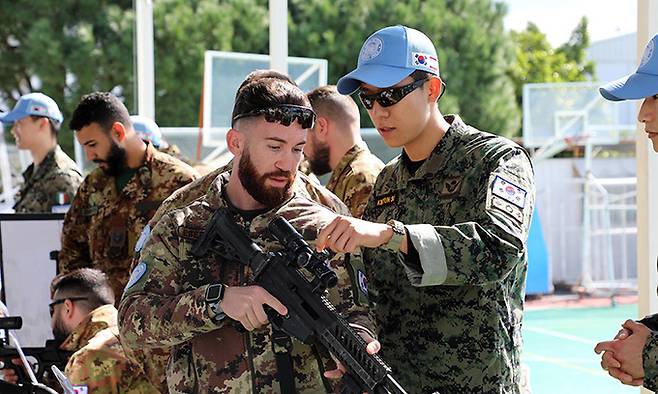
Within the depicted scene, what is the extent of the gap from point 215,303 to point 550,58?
35268 mm

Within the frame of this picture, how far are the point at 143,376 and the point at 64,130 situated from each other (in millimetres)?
21093

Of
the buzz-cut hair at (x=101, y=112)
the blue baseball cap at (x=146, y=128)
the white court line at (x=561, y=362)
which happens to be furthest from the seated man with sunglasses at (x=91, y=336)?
the white court line at (x=561, y=362)

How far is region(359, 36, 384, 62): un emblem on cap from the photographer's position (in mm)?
3156

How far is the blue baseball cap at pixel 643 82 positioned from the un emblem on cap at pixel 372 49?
2.16ft

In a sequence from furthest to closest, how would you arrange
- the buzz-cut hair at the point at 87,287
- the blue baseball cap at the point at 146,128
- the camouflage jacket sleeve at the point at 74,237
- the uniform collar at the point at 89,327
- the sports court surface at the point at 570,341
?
the sports court surface at the point at 570,341 < the blue baseball cap at the point at 146,128 < the camouflage jacket sleeve at the point at 74,237 < the buzz-cut hair at the point at 87,287 < the uniform collar at the point at 89,327

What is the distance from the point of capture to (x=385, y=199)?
335 cm

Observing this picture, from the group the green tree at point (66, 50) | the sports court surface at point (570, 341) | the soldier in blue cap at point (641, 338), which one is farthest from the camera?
the green tree at point (66, 50)

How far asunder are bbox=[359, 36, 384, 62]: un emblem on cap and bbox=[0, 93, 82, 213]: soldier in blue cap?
4.36 m

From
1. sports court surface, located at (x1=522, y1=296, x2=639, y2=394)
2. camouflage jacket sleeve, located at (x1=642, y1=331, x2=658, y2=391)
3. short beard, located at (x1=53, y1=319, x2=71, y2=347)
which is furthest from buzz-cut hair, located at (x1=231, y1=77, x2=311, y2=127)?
sports court surface, located at (x1=522, y1=296, x2=639, y2=394)

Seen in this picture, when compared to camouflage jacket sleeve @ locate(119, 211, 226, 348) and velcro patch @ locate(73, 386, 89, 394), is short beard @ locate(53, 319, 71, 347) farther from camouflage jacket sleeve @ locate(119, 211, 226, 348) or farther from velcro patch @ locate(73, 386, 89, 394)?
camouflage jacket sleeve @ locate(119, 211, 226, 348)

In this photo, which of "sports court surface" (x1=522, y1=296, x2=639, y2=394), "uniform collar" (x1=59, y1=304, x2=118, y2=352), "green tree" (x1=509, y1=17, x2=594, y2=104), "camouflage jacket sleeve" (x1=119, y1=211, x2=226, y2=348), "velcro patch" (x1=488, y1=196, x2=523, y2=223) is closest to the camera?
"camouflage jacket sleeve" (x1=119, y1=211, x2=226, y2=348)

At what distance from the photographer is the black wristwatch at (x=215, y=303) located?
8.74 ft

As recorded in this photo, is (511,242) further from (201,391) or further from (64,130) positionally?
(64,130)

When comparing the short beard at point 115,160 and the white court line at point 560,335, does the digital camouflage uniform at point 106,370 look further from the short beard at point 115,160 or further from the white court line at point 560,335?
the white court line at point 560,335
